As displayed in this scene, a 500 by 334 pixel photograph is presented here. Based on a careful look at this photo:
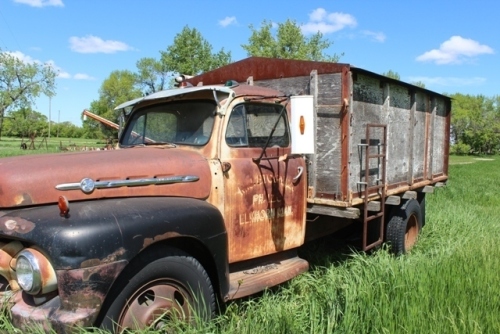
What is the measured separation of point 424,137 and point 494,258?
107 inches

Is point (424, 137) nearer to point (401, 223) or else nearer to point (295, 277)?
point (401, 223)

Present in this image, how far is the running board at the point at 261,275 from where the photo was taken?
3.71m

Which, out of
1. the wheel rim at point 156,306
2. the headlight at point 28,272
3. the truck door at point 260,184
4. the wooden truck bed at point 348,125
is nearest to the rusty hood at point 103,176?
the truck door at point 260,184

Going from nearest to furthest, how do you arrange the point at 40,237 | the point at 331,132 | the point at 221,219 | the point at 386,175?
the point at 40,237 < the point at 221,219 < the point at 331,132 < the point at 386,175

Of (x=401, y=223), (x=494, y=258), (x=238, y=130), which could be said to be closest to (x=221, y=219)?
(x=238, y=130)

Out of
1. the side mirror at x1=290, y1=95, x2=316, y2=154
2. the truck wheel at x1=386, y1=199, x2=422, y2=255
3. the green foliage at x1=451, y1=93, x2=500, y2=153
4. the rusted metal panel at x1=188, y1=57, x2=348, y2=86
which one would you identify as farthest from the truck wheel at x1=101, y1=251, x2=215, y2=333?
the green foliage at x1=451, y1=93, x2=500, y2=153

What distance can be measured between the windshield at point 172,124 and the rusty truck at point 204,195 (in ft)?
0.04

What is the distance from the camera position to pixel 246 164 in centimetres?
395

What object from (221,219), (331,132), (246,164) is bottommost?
(221,219)

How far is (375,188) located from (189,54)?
3911 cm

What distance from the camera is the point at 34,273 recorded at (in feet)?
8.46

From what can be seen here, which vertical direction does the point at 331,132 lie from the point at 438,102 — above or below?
below

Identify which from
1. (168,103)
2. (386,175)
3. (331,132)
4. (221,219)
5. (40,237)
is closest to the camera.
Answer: (40,237)

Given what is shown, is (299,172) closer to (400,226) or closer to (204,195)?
(204,195)
